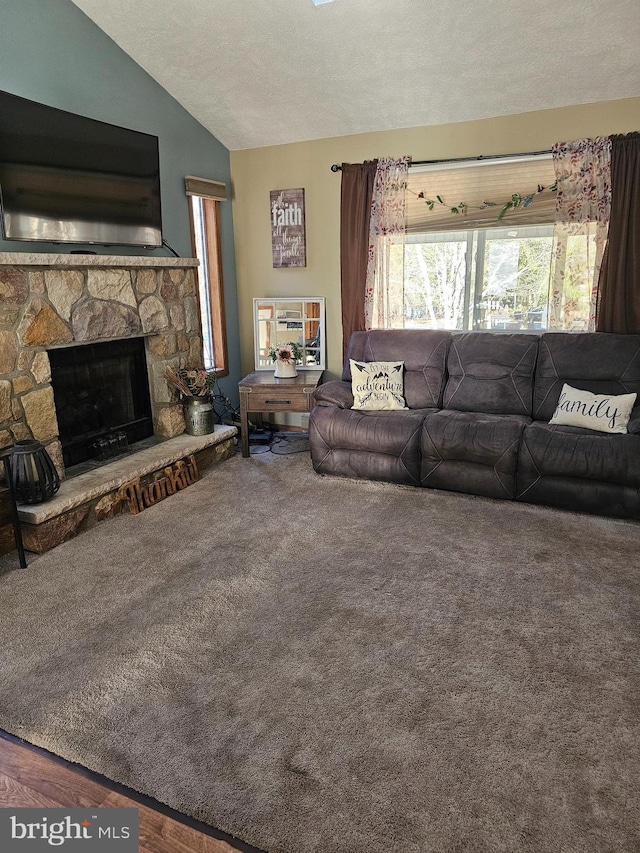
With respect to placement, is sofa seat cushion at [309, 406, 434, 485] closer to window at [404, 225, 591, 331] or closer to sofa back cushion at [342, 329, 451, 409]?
sofa back cushion at [342, 329, 451, 409]

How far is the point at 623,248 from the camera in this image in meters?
3.61

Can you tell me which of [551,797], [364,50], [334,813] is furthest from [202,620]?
[364,50]

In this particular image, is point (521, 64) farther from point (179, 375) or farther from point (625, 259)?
point (179, 375)

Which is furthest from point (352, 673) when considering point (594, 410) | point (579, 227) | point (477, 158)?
point (477, 158)

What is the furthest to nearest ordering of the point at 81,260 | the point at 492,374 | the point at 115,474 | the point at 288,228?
the point at 288,228 → the point at 492,374 → the point at 115,474 → the point at 81,260

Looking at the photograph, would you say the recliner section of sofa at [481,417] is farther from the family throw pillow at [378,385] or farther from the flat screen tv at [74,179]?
the flat screen tv at [74,179]

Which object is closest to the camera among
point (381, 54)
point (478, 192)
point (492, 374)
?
point (381, 54)

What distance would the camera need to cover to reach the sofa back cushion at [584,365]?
11.2 ft

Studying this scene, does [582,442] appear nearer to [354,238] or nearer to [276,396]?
[276,396]

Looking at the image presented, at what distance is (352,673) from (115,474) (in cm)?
192

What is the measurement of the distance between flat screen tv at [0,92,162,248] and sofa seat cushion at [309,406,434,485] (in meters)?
1.62

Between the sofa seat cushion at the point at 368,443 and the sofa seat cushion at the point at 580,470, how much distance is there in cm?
65

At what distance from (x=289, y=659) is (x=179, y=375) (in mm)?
2501

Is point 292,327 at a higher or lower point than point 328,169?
lower
